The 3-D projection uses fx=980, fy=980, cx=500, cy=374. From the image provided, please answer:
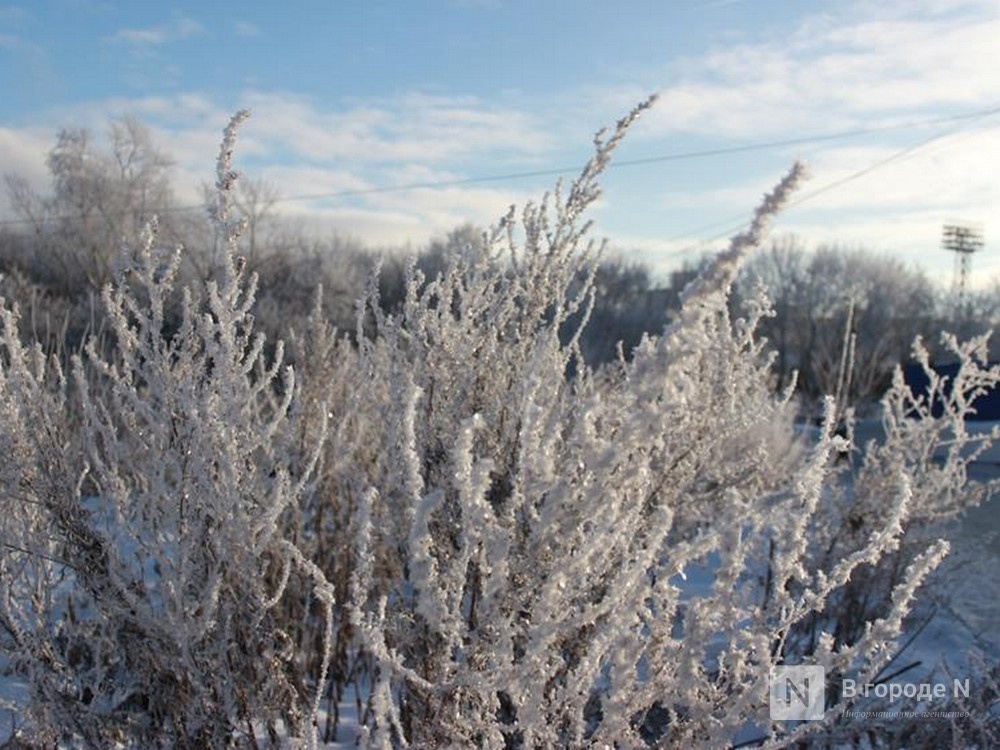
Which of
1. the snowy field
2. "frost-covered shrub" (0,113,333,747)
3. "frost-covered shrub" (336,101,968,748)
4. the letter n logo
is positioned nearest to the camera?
"frost-covered shrub" (336,101,968,748)

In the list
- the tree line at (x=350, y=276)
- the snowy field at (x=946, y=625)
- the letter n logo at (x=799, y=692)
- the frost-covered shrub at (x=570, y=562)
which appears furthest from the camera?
the tree line at (x=350, y=276)

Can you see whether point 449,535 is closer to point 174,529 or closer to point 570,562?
point 174,529

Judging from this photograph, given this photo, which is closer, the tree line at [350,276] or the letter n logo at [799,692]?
the letter n logo at [799,692]

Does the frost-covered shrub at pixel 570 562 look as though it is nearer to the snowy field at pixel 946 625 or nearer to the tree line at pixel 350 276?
the snowy field at pixel 946 625

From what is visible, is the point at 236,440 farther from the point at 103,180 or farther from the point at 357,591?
the point at 103,180

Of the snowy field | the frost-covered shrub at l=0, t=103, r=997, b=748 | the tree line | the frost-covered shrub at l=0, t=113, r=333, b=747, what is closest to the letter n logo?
the frost-covered shrub at l=0, t=103, r=997, b=748

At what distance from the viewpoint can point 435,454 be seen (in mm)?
2691

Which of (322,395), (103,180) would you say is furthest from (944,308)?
(322,395)

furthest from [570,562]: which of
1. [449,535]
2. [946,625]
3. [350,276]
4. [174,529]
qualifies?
[350,276]

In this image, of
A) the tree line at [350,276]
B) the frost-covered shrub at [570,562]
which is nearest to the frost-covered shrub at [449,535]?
the frost-covered shrub at [570,562]

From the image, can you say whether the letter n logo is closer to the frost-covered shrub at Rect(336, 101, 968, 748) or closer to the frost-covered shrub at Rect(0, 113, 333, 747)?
the frost-covered shrub at Rect(336, 101, 968, 748)

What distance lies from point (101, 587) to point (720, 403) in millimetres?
2013

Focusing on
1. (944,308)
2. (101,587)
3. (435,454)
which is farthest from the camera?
(944,308)

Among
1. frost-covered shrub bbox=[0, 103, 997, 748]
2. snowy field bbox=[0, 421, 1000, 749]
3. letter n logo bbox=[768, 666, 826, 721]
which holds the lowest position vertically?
snowy field bbox=[0, 421, 1000, 749]
